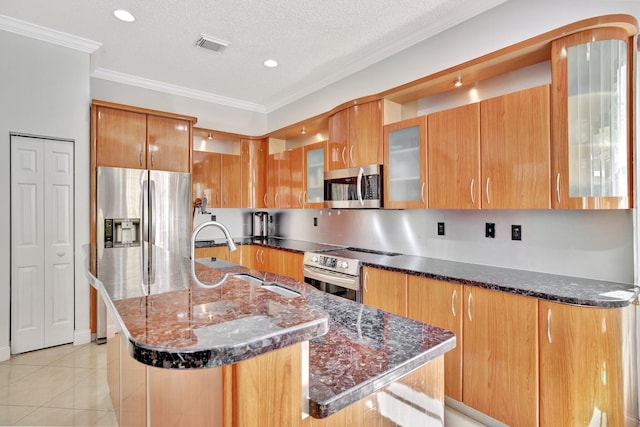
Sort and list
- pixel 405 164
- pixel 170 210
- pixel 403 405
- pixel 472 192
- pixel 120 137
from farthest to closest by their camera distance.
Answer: pixel 170 210 → pixel 120 137 → pixel 405 164 → pixel 472 192 → pixel 403 405

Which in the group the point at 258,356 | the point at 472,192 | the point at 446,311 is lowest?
the point at 446,311

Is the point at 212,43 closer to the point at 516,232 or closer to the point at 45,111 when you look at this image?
the point at 45,111

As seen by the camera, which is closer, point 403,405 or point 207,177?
point 403,405

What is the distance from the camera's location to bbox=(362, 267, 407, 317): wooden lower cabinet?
2553mm

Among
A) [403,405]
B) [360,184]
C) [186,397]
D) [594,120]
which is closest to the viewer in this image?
[186,397]

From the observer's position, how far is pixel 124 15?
2.75 m

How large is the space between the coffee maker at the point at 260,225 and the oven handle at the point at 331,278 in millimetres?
1735

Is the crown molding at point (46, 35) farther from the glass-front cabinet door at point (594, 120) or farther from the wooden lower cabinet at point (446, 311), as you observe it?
the glass-front cabinet door at point (594, 120)

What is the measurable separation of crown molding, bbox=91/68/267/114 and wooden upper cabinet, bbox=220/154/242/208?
2.80 feet

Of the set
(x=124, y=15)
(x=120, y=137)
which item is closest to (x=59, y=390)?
(x=120, y=137)

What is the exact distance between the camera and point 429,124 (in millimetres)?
2680

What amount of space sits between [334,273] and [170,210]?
6.77ft

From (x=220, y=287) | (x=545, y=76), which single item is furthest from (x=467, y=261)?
(x=220, y=287)

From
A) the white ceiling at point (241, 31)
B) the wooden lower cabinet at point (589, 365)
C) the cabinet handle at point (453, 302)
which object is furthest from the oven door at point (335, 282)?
the white ceiling at point (241, 31)
